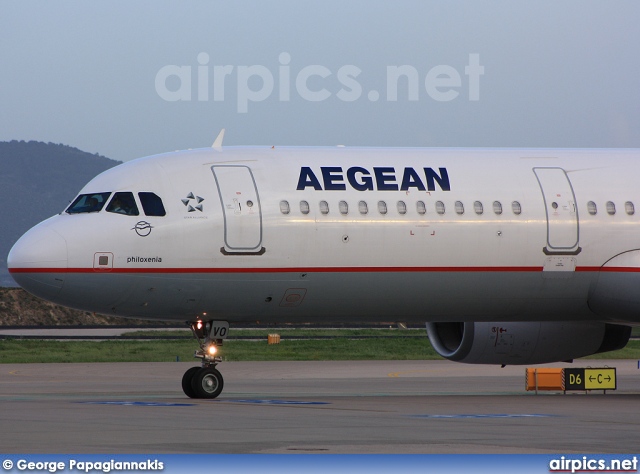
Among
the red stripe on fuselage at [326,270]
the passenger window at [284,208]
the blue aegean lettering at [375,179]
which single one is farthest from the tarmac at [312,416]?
the blue aegean lettering at [375,179]

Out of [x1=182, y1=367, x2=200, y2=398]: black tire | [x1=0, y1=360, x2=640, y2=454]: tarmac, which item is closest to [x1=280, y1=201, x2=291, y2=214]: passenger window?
[x1=182, y1=367, x2=200, y2=398]: black tire

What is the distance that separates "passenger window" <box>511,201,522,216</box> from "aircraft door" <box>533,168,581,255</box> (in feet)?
2.13

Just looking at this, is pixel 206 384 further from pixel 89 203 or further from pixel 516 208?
pixel 516 208

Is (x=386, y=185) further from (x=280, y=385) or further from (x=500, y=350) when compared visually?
(x=280, y=385)

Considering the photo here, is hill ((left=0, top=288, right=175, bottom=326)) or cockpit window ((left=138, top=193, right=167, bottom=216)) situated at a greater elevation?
hill ((left=0, top=288, right=175, bottom=326))

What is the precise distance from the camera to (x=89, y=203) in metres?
25.9

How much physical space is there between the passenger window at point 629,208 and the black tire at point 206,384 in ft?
33.6

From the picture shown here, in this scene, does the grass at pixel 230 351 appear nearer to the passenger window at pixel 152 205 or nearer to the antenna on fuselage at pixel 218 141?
the antenna on fuselage at pixel 218 141

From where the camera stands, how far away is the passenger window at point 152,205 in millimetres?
25656

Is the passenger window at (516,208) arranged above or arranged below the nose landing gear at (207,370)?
above

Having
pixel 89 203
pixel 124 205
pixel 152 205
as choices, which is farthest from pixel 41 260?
pixel 152 205

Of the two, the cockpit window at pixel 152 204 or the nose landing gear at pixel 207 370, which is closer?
the cockpit window at pixel 152 204

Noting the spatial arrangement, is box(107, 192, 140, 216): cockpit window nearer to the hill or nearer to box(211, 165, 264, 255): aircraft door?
box(211, 165, 264, 255): aircraft door

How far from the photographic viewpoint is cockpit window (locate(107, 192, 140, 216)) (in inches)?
1009
